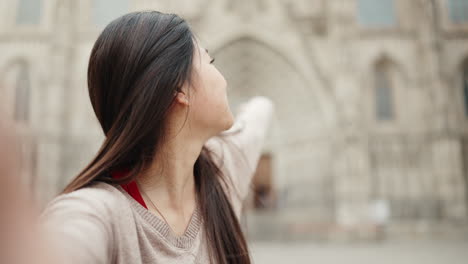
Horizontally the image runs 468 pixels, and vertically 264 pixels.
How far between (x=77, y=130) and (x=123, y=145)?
9.70 m

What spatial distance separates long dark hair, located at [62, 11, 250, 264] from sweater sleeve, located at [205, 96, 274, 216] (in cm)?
25

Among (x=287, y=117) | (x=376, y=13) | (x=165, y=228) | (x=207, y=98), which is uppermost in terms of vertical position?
(x=376, y=13)

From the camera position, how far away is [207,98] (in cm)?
64

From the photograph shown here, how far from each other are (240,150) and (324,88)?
32.2 ft

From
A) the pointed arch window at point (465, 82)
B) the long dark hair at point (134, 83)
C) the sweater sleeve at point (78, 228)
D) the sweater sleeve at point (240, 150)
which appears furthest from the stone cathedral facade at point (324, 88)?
the sweater sleeve at point (78, 228)

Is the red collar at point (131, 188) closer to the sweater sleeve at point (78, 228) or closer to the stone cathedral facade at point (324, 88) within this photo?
the sweater sleeve at point (78, 228)

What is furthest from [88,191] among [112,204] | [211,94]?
[211,94]

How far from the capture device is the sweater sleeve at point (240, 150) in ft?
2.69

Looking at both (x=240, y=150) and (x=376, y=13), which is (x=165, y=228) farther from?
(x=376, y=13)

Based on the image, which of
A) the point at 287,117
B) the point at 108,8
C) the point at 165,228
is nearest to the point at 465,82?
the point at 287,117

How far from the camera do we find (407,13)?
1013 cm

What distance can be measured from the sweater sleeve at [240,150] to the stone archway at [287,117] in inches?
361

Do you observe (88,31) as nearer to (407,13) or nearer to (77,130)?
(77,130)

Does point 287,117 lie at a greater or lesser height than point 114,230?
lesser
